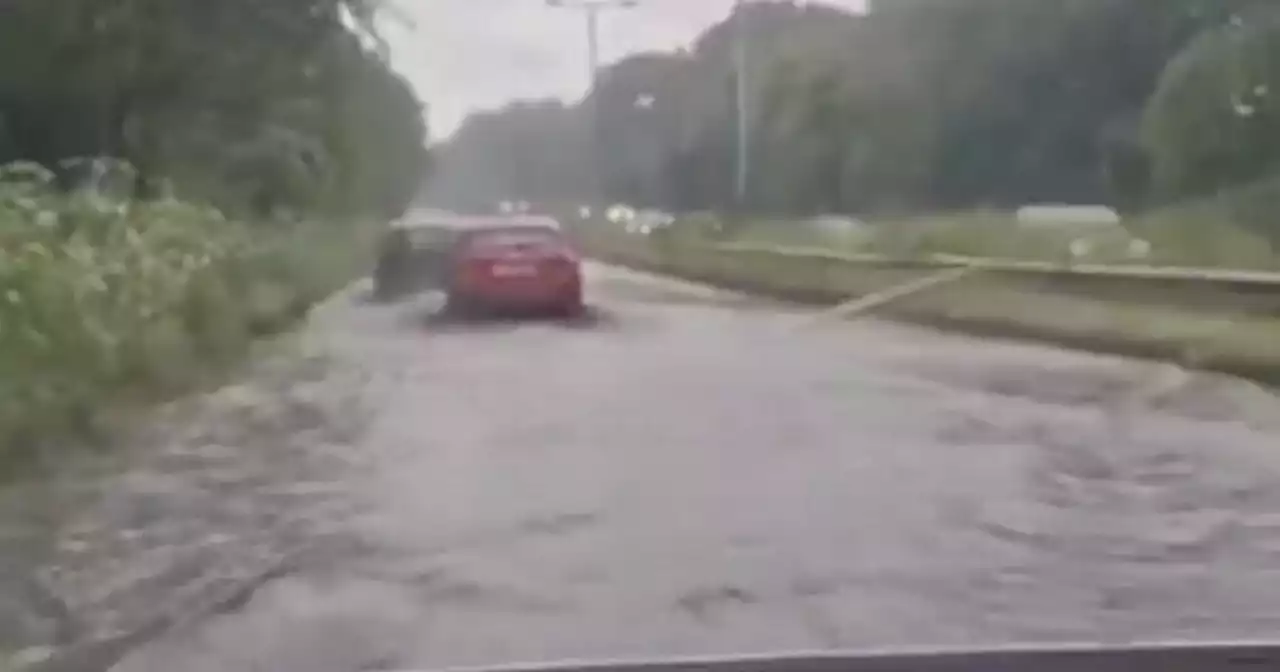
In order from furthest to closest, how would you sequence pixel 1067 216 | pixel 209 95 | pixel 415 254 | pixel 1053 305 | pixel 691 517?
1. pixel 209 95
2. pixel 415 254
3. pixel 1053 305
4. pixel 1067 216
5. pixel 691 517

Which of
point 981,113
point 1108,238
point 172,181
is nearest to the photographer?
point 981,113

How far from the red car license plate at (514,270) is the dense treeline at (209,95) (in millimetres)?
828

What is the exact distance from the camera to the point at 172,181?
543 inches

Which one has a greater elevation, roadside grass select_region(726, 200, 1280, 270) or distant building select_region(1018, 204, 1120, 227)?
distant building select_region(1018, 204, 1120, 227)

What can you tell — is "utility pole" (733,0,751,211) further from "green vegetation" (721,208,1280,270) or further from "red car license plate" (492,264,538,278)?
"red car license plate" (492,264,538,278)

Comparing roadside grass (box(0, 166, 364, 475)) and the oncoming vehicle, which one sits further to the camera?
the oncoming vehicle

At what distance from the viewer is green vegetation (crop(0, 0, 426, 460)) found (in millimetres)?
7711

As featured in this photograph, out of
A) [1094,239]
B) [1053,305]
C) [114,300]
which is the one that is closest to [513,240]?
[114,300]

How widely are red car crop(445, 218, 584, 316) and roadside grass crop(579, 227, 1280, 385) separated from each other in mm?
282

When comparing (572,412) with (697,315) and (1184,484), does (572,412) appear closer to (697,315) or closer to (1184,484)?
(1184,484)

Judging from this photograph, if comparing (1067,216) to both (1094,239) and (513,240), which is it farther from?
(513,240)

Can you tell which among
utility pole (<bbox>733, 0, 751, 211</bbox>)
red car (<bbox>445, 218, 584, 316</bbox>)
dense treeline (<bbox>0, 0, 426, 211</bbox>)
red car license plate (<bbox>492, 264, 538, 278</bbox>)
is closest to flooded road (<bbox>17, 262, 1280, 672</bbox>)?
red car (<bbox>445, 218, 584, 316</bbox>)

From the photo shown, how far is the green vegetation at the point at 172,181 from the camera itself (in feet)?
25.3

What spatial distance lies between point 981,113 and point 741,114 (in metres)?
2.80
